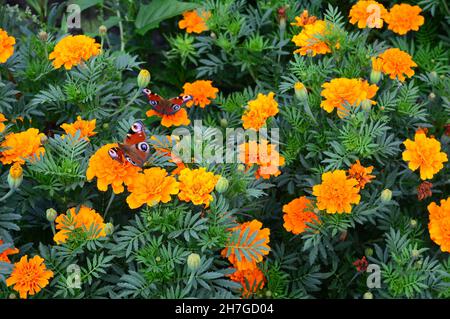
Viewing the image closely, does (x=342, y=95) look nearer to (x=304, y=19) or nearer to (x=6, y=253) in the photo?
(x=304, y=19)

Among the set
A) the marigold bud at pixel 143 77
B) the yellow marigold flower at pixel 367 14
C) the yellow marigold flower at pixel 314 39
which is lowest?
the marigold bud at pixel 143 77

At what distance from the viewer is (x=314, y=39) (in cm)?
171

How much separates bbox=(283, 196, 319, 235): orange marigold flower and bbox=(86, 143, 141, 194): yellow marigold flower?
0.37 m

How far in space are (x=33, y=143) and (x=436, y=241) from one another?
921 mm

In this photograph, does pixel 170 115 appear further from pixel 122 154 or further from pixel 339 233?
pixel 339 233

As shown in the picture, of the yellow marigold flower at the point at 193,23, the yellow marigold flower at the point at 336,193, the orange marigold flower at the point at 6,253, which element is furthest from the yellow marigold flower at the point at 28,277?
the yellow marigold flower at the point at 193,23

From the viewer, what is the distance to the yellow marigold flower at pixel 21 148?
147 cm

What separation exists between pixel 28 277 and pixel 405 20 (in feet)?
4.14

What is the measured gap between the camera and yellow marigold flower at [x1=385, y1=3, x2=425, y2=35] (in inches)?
75.3

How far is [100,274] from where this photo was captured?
146cm

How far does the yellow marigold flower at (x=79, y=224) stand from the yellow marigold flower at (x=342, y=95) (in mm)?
579

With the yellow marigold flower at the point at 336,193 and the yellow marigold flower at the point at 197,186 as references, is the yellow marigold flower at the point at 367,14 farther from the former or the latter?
the yellow marigold flower at the point at 197,186
